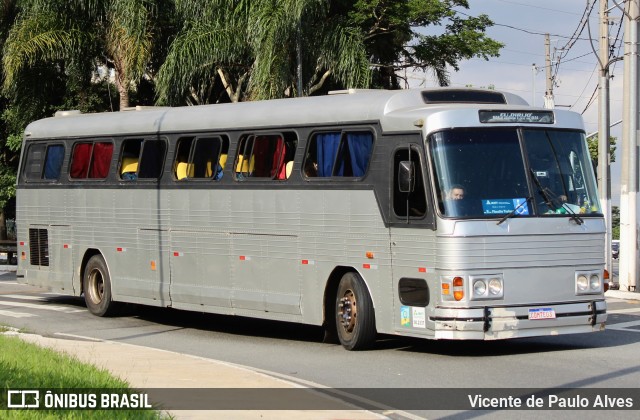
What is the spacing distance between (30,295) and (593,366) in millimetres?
15807

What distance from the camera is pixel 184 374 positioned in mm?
12680

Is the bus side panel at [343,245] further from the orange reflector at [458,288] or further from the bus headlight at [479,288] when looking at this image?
the bus headlight at [479,288]

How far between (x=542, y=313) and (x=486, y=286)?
0.83 m

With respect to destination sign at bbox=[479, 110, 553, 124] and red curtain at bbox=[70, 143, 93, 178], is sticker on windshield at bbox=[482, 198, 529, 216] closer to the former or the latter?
destination sign at bbox=[479, 110, 553, 124]

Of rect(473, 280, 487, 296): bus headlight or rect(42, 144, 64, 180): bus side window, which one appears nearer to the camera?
rect(473, 280, 487, 296): bus headlight

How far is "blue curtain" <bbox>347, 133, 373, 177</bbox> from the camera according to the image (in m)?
15.5

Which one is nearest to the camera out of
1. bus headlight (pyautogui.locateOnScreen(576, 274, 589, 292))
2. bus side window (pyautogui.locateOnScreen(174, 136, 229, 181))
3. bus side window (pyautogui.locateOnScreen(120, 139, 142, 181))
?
bus headlight (pyautogui.locateOnScreen(576, 274, 589, 292))

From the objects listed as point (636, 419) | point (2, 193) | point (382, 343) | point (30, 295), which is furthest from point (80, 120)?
point (2, 193)

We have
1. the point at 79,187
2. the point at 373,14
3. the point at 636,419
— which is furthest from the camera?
the point at 373,14

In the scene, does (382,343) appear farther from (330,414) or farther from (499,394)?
(330,414)

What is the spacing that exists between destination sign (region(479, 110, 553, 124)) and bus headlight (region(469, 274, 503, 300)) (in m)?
1.99

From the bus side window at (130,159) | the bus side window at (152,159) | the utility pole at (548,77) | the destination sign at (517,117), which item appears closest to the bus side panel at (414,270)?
the destination sign at (517,117)

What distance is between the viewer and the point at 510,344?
16.2 meters

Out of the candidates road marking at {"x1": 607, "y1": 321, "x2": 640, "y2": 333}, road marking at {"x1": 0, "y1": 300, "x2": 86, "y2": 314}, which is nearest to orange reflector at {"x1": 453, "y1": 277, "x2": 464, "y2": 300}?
road marking at {"x1": 607, "y1": 321, "x2": 640, "y2": 333}
